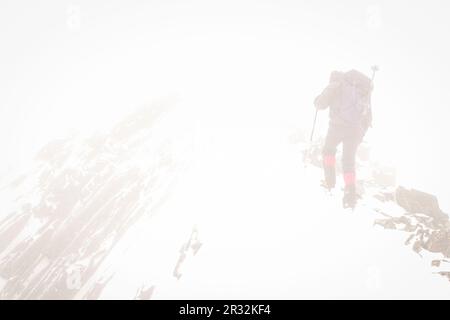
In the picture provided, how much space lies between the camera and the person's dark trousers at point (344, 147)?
11.7 m

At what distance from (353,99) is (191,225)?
12809 millimetres

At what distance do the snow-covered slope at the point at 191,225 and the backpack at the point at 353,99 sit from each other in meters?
5.89

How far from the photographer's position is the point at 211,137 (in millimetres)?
34969

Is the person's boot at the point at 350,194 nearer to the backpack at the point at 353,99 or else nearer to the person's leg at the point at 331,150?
the person's leg at the point at 331,150

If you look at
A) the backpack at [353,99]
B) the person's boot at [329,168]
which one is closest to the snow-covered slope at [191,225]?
the person's boot at [329,168]

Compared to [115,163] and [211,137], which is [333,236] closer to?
[211,137]

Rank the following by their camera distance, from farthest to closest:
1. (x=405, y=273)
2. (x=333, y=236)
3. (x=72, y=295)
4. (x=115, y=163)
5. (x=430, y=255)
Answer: (x=115, y=163), (x=72, y=295), (x=333, y=236), (x=430, y=255), (x=405, y=273)

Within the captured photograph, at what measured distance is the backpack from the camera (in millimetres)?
11445

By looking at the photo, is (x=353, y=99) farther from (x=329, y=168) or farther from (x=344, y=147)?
(x=329, y=168)

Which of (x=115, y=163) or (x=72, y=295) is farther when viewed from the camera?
(x=115, y=163)

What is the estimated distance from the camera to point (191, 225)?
21.2 m

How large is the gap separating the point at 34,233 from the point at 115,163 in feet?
33.3

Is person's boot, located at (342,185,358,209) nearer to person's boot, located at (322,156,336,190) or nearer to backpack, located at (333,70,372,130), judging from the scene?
person's boot, located at (322,156,336,190)
